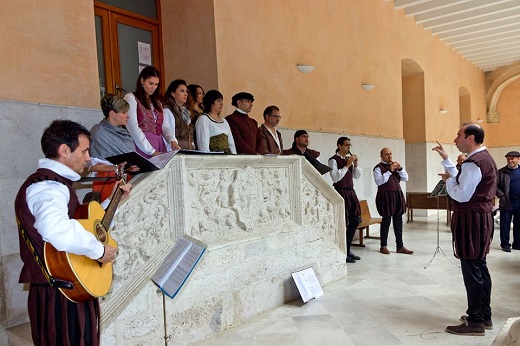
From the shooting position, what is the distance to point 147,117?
3805mm

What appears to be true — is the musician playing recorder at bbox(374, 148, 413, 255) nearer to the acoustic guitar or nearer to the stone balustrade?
the stone balustrade

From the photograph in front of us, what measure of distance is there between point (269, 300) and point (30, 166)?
2.65 meters

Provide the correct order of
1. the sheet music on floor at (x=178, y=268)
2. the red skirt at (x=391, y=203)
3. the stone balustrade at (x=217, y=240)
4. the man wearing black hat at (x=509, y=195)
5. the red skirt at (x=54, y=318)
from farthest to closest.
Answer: the man wearing black hat at (x=509, y=195), the red skirt at (x=391, y=203), the stone balustrade at (x=217, y=240), the sheet music on floor at (x=178, y=268), the red skirt at (x=54, y=318)

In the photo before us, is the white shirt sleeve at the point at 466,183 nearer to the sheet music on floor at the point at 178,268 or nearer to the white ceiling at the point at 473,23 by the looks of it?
the sheet music on floor at the point at 178,268

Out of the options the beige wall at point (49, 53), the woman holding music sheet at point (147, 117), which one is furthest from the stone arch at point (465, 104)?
the beige wall at point (49, 53)

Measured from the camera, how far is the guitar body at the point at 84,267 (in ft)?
6.38

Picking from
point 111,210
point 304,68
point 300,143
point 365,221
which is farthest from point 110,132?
point 365,221

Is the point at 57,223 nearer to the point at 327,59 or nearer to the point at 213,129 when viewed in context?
the point at 213,129

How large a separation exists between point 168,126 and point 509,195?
19.9 feet

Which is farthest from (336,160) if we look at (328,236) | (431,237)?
(431,237)

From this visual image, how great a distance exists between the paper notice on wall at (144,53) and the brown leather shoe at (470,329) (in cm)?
524

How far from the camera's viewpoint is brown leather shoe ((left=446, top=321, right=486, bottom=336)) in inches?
137

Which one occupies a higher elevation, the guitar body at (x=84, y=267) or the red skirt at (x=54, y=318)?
the guitar body at (x=84, y=267)

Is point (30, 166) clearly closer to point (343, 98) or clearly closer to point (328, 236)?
point (328, 236)
